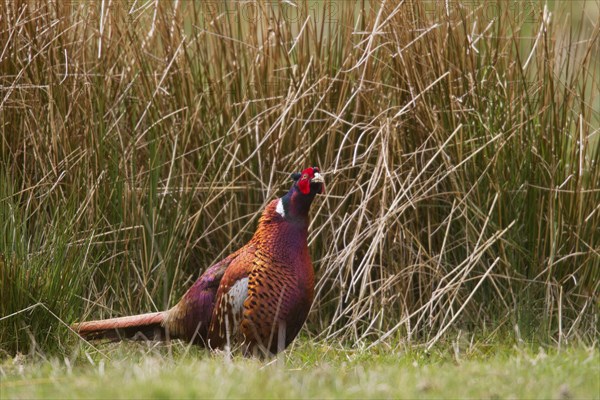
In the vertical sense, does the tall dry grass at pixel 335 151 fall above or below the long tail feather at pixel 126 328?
above

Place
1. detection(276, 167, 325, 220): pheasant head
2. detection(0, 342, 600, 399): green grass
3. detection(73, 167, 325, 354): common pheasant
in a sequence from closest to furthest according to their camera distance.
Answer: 1. detection(0, 342, 600, 399): green grass
2. detection(73, 167, 325, 354): common pheasant
3. detection(276, 167, 325, 220): pheasant head

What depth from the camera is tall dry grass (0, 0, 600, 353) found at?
538cm

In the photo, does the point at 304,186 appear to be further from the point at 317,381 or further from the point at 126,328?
the point at 317,381

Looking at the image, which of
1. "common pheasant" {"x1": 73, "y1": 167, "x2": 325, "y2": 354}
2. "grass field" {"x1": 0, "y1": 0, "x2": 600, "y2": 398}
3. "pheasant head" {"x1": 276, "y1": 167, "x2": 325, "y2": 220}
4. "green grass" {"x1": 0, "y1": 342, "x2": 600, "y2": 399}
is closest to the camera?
"green grass" {"x1": 0, "y1": 342, "x2": 600, "y2": 399}

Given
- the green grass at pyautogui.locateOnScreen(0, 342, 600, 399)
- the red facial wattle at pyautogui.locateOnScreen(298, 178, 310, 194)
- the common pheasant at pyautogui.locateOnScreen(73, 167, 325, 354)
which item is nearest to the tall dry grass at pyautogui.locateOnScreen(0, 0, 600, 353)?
the common pheasant at pyautogui.locateOnScreen(73, 167, 325, 354)

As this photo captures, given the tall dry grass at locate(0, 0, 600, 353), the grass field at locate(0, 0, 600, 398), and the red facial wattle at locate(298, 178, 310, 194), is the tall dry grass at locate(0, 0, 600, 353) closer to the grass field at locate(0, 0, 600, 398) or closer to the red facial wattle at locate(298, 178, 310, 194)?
the grass field at locate(0, 0, 600, 398)

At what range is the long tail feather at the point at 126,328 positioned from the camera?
4914mm

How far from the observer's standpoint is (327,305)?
576 cm

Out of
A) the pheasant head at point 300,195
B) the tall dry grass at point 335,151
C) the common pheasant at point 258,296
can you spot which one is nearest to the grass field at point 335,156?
the tall dry grass at point 335,151

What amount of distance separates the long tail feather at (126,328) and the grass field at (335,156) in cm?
11

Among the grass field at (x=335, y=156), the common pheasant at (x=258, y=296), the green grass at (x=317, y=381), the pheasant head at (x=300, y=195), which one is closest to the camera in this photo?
the green grass at (x=317, y=381)

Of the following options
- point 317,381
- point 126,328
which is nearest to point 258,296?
point 126,328

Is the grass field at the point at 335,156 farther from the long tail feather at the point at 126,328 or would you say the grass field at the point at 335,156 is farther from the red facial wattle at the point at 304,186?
the red facial wattle at the point at 304,186

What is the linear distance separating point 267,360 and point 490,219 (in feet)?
4.60
